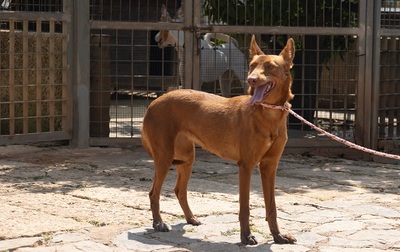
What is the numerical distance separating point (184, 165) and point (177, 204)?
0.88m

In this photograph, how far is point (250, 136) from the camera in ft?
21.1

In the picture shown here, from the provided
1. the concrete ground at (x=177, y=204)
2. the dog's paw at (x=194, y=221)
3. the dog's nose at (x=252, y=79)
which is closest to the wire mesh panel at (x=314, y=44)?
the concrete ground at (x=177, y=204)

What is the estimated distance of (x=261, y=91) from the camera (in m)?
6.32

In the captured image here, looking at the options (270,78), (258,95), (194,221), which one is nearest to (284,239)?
(194,221)

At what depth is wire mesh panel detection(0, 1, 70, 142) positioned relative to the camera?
1141 centimetres

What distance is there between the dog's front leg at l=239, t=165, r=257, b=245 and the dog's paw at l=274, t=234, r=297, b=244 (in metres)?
A: 0.19

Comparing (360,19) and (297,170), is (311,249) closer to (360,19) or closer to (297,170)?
(297,170)

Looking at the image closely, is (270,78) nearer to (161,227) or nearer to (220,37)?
(161,227)

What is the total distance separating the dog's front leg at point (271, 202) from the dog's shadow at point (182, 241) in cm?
12

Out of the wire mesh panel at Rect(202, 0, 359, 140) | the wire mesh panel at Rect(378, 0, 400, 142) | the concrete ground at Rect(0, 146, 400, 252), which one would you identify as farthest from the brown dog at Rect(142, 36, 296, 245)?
the wire mesh panel at Rect(378, 0, 400, 142)

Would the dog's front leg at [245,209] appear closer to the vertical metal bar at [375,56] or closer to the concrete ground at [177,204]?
the concrete ground at [177,204]

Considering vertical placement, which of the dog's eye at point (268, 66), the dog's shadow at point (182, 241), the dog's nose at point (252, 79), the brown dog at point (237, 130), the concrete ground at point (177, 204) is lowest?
the dog's shadow at point (182, 241)

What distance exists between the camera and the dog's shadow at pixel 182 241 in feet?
20.6

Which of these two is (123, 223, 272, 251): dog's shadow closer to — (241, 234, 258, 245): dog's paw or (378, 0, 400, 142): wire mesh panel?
(241, 234, 258, 245): dog's paw
